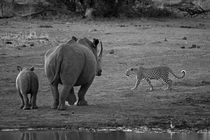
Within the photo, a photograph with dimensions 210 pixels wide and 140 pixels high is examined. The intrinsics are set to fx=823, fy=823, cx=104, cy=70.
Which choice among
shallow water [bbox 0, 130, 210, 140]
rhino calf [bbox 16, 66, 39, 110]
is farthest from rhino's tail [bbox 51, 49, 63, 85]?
shallow water [bbox 0, 130, 210, 140]

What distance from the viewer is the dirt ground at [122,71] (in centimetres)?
1408

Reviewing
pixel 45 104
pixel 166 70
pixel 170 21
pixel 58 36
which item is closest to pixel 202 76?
pixel 166 70

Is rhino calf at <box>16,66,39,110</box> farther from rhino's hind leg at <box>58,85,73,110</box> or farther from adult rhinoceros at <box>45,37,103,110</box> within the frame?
rhino's hind leg at <box>58,85,73,110</box>

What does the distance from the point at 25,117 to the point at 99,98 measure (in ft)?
8.96

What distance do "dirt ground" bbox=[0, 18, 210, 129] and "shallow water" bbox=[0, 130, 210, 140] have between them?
48 cm

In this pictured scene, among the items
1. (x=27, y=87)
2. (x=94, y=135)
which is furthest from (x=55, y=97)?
(x=94, y=135)

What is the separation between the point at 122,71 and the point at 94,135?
7.54 metres

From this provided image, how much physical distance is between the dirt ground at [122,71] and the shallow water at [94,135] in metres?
0.48

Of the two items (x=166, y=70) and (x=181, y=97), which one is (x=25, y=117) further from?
(x=166, y=70)

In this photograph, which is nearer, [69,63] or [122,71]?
[69,63]

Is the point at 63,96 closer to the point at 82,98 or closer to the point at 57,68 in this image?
the point at 57,68

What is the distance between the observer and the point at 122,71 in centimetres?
2027

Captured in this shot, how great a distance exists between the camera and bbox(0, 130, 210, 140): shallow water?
41.0 feet

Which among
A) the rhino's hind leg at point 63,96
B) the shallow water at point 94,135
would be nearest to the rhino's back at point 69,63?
the rhino's hind leg at point 63,96
